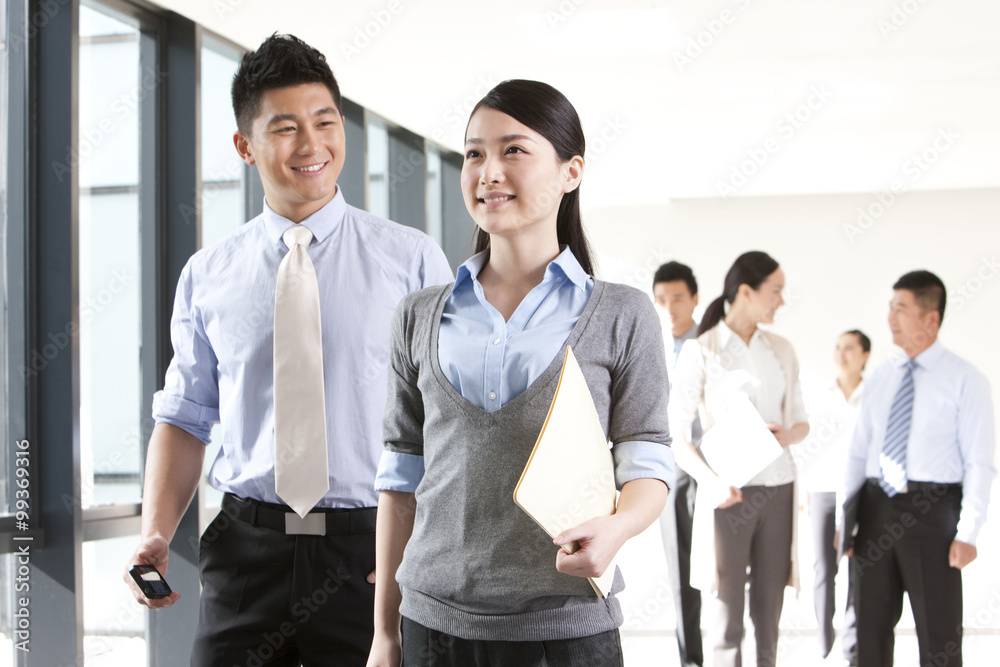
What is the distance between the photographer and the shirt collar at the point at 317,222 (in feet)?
5.52

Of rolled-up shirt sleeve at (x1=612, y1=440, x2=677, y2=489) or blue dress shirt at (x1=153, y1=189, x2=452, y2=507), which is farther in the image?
blue dress shirt at (x1=153, y1=189, x2=452, y2=507)

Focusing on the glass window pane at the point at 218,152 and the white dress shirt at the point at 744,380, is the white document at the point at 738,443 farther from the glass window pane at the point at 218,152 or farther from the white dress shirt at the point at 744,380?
the glass window pane at the point at 218,152

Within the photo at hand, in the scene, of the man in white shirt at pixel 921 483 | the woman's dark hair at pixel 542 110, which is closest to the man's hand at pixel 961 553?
the man in white shirt at pixel 921 483

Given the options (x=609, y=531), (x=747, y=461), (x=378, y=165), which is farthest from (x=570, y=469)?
(x=378, y=165)

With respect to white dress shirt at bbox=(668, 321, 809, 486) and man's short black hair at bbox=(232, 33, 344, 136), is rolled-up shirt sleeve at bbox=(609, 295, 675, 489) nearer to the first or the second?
man's short black hair at bbox=(232, 33, 344, 136)

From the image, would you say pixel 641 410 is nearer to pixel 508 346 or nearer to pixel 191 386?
pixel 508 346

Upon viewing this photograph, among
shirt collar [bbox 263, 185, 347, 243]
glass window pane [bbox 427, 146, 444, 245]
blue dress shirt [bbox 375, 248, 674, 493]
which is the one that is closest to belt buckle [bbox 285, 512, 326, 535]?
blue dress shirt [bbox 375, 248, 674, 493]

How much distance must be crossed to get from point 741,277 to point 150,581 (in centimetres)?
280

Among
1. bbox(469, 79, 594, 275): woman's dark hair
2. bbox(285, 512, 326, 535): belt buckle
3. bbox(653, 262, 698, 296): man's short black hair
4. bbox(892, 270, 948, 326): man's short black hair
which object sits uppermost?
bbox(653, 262, 698, 296): man's short black hair

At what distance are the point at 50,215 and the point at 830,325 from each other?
6.76 m

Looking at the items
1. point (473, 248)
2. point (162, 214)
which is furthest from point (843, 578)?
point (473, 248)

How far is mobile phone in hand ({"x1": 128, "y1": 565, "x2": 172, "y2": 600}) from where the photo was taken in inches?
57.6

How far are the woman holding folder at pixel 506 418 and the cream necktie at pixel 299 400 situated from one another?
0.30m

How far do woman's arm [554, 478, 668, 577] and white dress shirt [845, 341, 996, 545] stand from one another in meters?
2.68
